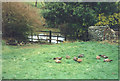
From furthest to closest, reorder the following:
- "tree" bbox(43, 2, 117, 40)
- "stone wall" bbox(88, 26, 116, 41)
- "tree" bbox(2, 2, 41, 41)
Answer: "tree" bbox(43, 2, 117, 40)
"stone wall" bbox(88, 26, 116, 41)
"tree" bbox(2, 2, 41, 41)

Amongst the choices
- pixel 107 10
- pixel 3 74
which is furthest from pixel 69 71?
pixel 107 10

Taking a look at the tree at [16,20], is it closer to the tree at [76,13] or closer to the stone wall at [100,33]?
the tree at [76,13]

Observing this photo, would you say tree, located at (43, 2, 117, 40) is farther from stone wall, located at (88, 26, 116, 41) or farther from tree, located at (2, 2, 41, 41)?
tree, located at (2, 2, 41, 41)

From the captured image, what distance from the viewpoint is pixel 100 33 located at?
9789 millimetres

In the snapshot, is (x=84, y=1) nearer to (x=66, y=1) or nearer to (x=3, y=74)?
(x=66, y=1)

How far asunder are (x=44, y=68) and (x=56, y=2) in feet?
26.2

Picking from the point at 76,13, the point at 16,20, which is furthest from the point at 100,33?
the point at 16,20

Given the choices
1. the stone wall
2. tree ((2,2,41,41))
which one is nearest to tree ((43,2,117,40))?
the stone wall

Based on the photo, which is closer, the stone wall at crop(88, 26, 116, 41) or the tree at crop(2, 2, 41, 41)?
the tree at crop(2, 2, 41, 41)

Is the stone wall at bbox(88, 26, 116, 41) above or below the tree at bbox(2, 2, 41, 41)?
below

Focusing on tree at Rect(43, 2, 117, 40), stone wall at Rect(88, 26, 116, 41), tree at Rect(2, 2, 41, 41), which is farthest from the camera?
tree at Rect(43, 2, 117, 40)

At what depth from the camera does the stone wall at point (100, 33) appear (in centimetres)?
930

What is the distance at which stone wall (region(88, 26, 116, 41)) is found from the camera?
30.5 ft

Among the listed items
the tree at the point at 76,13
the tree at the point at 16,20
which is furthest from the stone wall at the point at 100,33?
the tree at the point at 16,20
